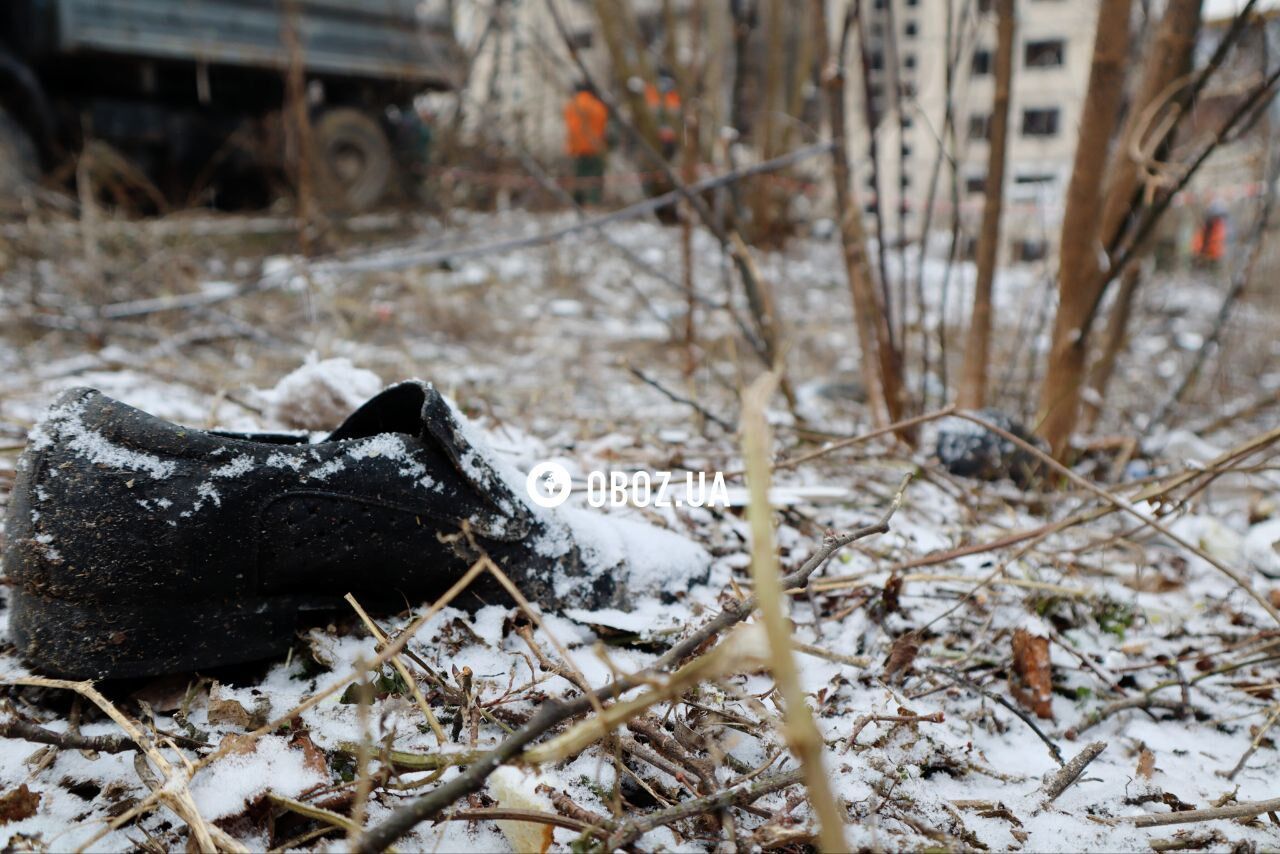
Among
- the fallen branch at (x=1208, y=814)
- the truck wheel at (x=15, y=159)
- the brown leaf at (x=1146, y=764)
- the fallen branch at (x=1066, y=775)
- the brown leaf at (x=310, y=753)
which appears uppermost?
the truck wheel at (x=15, y=159)

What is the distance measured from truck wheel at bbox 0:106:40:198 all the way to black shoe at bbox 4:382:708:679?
4.54 m

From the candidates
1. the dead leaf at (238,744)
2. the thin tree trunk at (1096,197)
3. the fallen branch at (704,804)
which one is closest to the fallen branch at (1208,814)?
the fallen branch at (704,804)

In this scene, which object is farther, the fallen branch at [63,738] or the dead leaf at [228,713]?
the dead leaf at [228,713]

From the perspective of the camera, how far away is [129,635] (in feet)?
3.48

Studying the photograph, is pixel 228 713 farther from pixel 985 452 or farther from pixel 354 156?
pixel 354 156

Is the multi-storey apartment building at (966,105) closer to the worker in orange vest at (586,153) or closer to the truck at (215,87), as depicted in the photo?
the worker in orange vest at (586,153)

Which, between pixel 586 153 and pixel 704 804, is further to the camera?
pixel 586 153

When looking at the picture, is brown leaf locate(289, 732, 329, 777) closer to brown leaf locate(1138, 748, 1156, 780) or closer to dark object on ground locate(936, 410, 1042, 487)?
brown leaf locate(1138, 748, 1156, 780)

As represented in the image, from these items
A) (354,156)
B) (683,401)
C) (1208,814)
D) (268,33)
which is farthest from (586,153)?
(1208,814)

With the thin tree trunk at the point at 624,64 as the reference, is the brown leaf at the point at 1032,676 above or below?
below

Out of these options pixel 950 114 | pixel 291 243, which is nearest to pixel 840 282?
pixel 291 243

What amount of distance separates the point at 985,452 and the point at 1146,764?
1347mm

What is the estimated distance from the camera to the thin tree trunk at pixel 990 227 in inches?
97.9

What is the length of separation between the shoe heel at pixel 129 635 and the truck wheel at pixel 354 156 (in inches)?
250
